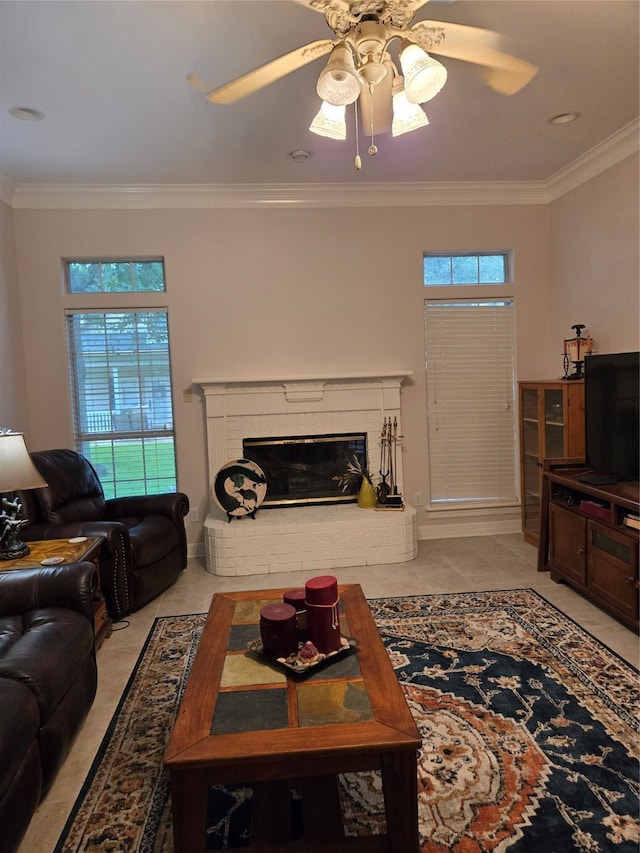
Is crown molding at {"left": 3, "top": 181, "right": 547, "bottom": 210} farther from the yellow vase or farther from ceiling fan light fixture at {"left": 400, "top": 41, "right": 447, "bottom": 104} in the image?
ceiling fan light fixture at {"left": 400, "top": 41, "right": 447, "bottom": 104}

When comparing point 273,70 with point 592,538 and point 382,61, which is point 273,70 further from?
point 592,538

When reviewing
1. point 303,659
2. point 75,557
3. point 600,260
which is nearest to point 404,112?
point 303,659

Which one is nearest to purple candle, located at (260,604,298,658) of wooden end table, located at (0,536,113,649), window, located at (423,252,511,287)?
wooden end table, located at (0,536,113,649)

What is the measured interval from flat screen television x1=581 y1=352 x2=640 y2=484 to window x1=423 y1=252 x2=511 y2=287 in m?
1.65

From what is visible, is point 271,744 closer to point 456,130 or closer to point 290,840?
point 290,840

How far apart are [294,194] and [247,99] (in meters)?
1.52

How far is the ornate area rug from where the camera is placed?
1.65 m

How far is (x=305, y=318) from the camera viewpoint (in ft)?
14.9

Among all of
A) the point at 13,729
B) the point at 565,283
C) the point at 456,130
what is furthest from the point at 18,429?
the point at 565,283

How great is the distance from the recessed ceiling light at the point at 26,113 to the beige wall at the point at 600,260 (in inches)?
152

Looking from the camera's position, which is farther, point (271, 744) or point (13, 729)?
point (13, 729)

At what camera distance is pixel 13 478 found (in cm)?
253

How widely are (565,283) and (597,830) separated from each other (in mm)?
3995

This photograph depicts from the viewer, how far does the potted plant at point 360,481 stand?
172 inches
